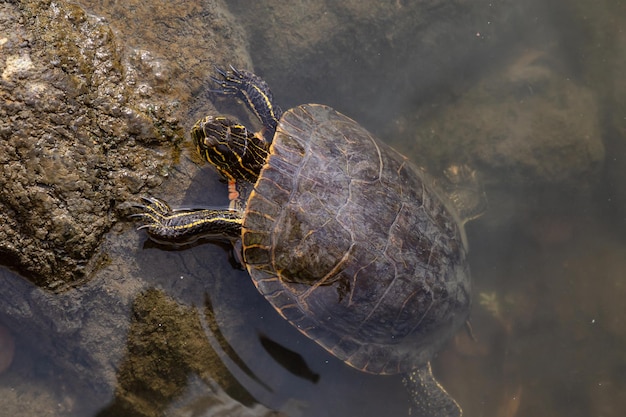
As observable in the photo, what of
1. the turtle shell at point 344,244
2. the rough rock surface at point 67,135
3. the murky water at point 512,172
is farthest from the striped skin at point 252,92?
the murky water at point 512,172

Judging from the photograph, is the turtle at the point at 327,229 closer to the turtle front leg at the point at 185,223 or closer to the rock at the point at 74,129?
the turtle front leg at the point at 185,223

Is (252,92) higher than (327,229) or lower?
higher

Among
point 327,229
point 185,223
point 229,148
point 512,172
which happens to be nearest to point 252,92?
point 229,148

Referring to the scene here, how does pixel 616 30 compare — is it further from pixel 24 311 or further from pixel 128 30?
pixel 24 311

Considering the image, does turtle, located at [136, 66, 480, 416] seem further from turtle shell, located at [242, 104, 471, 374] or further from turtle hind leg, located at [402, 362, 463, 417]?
turtle hind leg, located at [402, 362, 463, 417]

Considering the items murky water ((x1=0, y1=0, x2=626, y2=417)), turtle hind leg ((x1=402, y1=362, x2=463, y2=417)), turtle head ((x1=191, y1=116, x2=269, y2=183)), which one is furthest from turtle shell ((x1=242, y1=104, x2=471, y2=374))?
murky water ((x1=0, y1=0, x2=626, y2=417))

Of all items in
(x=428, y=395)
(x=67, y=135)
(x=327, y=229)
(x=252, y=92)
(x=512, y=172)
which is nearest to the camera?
(x=67, y=135)

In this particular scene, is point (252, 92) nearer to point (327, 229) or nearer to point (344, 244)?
point (327, 229)
